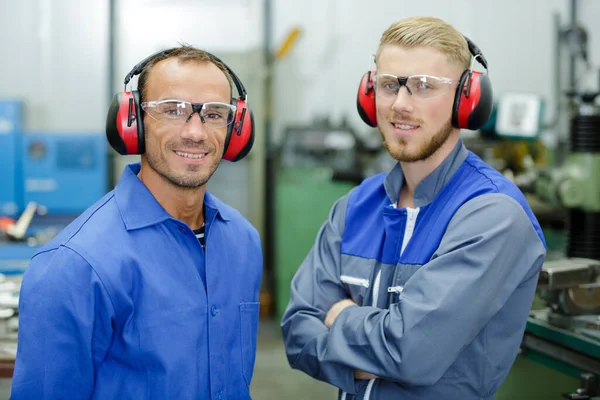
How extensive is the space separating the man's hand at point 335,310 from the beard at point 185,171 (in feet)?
1.35

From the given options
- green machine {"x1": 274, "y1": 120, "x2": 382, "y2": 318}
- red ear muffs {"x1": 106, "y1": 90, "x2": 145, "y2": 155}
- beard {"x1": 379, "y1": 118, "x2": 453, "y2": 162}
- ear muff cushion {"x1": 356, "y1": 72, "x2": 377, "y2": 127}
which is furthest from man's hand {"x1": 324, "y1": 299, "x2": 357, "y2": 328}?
green machine {"x1": 274, "y1": 120, "x2": 382, "y2": 318}

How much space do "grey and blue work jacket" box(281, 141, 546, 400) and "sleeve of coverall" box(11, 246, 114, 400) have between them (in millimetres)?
486

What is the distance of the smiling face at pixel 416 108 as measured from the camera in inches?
57.9

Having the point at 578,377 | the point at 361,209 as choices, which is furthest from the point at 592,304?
the point at 361,209

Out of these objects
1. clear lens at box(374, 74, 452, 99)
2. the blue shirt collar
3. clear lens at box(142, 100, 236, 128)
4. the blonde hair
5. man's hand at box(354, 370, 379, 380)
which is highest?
the blonde hair

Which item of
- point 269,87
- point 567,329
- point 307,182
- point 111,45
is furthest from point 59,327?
point 111,45

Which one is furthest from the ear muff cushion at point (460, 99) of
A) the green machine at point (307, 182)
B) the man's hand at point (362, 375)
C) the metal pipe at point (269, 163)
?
the metal pipe at point (269, 163)

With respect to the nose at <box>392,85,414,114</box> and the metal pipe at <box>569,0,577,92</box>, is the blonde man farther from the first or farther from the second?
the metal pipe at <box>569,0,577,92</box>

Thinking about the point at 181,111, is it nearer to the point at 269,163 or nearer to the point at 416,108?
the point at 416,108

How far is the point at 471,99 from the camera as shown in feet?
4.90

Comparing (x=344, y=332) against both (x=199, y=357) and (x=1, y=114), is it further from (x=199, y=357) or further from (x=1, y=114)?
(x=1, y=114)

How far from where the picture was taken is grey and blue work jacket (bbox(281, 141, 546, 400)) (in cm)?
131

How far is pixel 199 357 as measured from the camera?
1351 mm

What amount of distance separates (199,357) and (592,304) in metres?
1.13
